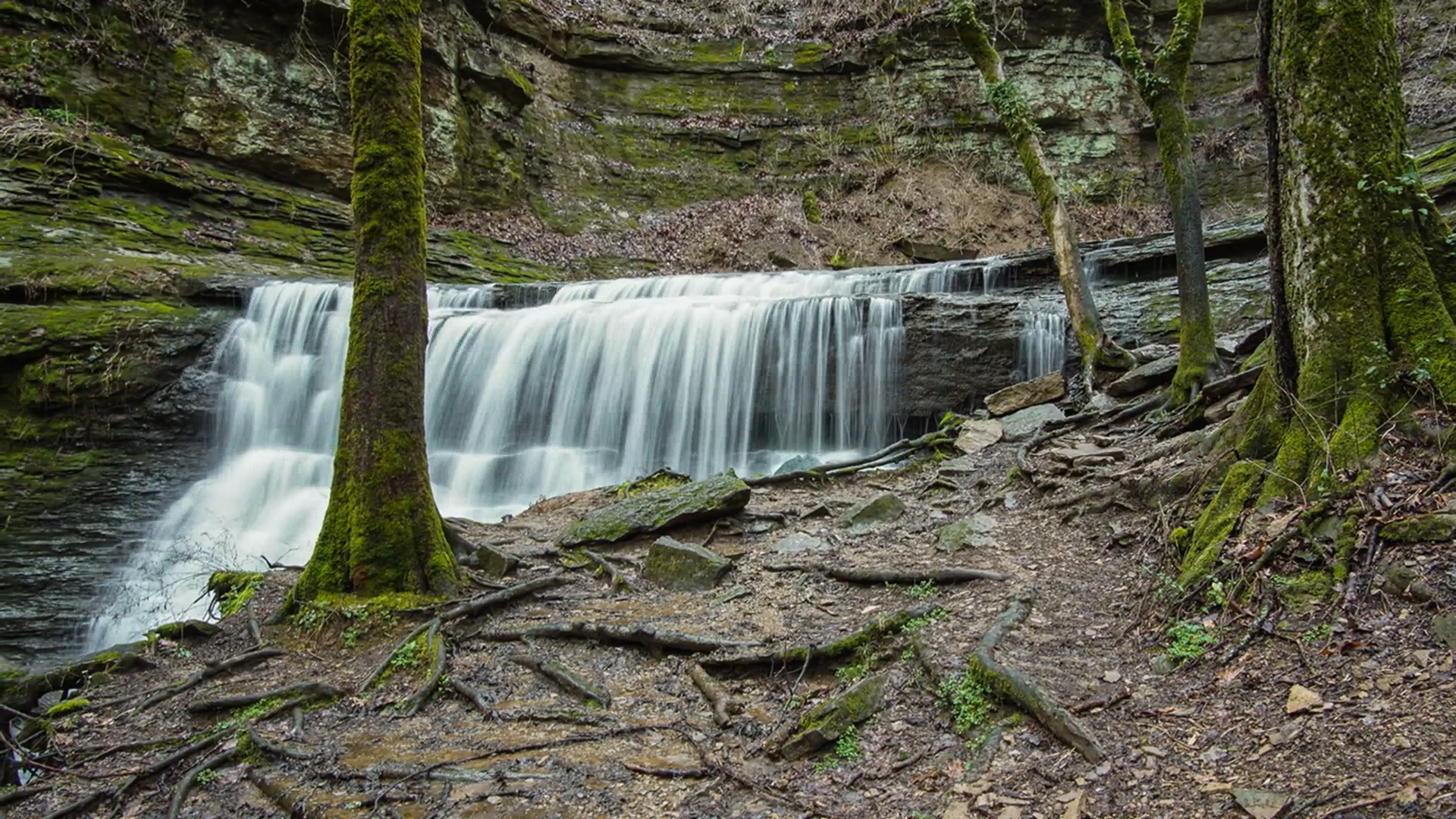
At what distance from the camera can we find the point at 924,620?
3.93 metres

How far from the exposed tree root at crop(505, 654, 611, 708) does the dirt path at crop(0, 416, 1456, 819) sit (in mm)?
42

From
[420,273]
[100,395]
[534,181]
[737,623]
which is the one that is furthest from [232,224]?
[737,623]

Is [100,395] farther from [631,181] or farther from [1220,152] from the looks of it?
[1220,152]

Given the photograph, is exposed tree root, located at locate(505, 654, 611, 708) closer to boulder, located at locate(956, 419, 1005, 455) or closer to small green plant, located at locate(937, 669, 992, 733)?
small green plant, located at locate(937, 669, 992, 733)

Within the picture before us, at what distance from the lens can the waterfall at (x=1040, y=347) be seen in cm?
974

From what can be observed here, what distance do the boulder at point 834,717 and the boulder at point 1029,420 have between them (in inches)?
199

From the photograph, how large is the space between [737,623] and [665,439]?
20.7ft

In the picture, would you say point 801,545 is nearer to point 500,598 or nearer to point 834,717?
point 500,598

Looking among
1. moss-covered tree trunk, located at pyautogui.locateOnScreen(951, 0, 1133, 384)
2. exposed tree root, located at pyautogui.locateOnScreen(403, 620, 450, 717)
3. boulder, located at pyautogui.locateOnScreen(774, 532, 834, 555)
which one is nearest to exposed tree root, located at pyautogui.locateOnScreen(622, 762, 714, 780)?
exposed tree root, located at pyautogui.locateOnScreen(403, 620, 450, 717)

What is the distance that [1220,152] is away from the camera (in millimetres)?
18766

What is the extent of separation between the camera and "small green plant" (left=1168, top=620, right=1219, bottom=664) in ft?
9.95

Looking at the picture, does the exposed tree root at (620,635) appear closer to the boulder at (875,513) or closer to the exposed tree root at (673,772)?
the exposed tree root at (673,772)

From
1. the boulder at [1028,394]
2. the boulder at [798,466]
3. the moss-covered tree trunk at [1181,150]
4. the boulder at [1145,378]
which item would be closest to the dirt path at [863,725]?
→ the boulder at [798,466]

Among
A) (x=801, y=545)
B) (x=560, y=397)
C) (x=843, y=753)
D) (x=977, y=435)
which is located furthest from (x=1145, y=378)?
(x=560, y=397)
